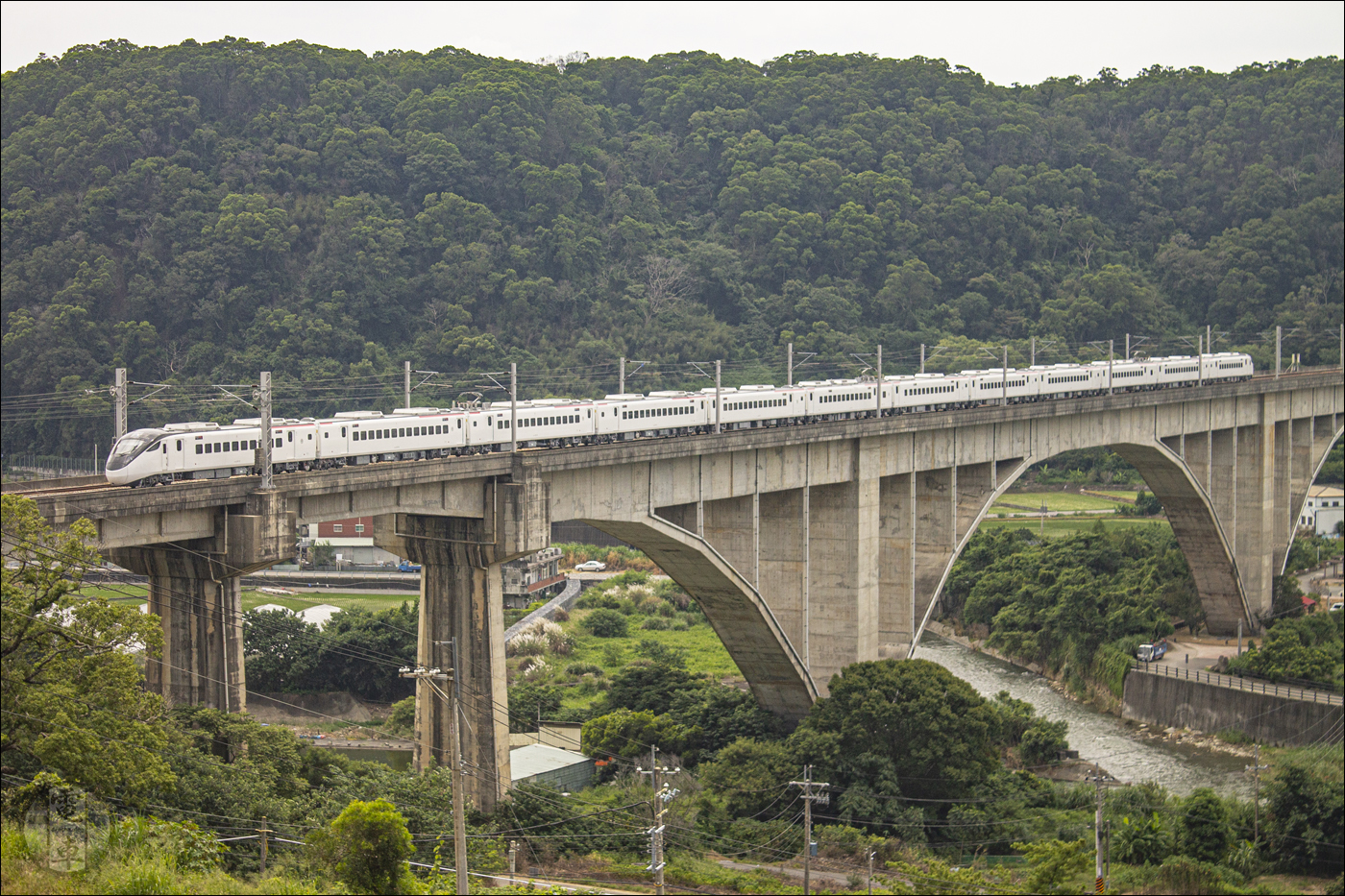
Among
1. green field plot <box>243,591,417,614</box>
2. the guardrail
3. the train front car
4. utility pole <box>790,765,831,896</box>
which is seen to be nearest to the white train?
the train front car

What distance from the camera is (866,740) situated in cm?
4069

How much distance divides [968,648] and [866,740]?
102 feet

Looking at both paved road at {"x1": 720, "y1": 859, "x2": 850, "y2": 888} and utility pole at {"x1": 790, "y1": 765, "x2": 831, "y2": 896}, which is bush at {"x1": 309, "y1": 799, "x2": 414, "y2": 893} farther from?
paved road at {"x1": 720, "y1": 859, "x2": 850, "y2": 888}

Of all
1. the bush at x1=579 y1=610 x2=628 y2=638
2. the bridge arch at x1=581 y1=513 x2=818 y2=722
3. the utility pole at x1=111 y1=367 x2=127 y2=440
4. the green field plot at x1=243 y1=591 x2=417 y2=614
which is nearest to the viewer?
the utility pole at x1=111 y1=367 x2=127 y2=440

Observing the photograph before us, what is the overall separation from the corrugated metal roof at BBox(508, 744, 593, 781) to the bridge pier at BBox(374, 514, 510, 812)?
220 inches

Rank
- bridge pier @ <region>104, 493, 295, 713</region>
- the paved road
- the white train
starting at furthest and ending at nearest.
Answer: the paved road → the white train → bridge pier @ <region>104, 493, 295, 713</region>

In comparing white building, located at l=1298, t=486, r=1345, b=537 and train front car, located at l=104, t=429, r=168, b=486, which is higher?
train front car, located at l=104, t=429, r=168, b=486

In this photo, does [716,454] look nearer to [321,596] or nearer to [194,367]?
[321,596]

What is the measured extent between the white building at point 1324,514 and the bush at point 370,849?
74.7 m

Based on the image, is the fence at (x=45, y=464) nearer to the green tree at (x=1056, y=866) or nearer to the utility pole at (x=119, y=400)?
the utility pole at (x=119, y=400)

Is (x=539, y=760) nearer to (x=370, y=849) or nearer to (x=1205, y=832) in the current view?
(x=370, y=849)

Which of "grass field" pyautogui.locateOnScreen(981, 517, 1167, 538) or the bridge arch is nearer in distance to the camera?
the bridge arch

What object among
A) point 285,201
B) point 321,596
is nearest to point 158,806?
point 321,596

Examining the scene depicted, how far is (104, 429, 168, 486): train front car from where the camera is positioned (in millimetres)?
29484
